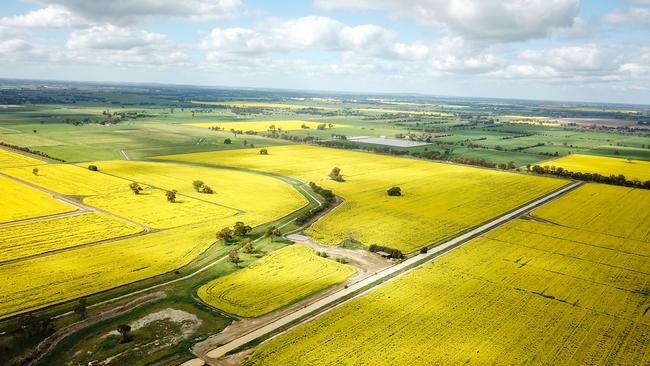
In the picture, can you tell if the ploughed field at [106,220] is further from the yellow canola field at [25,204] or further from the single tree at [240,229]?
the single tree at [240,229]

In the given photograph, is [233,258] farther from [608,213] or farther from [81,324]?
[608,213]

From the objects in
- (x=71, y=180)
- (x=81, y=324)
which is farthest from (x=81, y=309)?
(x=71, y=180)

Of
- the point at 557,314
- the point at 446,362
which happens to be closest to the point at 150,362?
the point at 446,362

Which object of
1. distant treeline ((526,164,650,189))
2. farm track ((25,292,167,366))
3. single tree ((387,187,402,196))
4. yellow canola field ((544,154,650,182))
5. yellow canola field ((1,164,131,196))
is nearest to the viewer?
farm track ((25,292,167,366))

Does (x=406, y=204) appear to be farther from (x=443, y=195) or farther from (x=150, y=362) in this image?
(x=150, y=362)

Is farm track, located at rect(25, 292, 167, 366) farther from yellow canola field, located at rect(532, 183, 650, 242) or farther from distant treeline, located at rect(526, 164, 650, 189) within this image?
distant treeline, located at rect(526, 164, 650, 189)

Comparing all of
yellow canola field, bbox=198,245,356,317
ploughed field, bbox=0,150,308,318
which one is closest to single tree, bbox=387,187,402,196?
ploughed field, bbox=0,150,308,318
